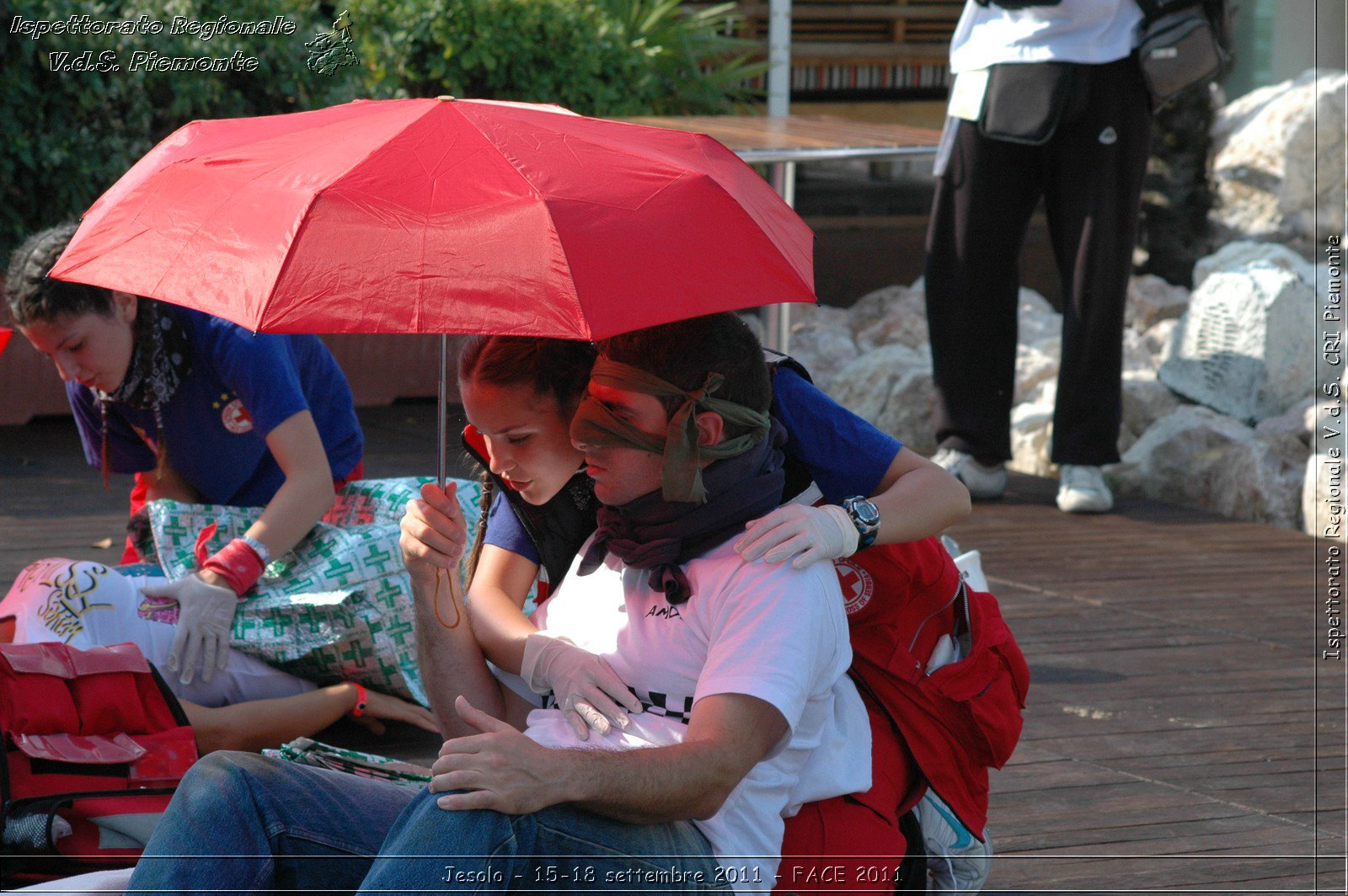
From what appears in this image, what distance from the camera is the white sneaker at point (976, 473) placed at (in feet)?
17.6

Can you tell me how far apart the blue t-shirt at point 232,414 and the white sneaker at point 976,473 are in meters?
2.59

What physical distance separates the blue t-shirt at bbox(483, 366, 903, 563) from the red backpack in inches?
45.3

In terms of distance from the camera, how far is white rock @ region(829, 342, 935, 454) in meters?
6.29

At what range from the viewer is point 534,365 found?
202cm

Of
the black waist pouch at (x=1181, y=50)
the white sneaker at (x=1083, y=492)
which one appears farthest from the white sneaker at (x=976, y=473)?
the black waist pouch at (x=1181, y=50)

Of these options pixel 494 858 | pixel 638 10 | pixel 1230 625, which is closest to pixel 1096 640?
pixel 1230 625

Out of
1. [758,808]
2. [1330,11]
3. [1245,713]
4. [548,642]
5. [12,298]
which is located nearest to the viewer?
[758,808]

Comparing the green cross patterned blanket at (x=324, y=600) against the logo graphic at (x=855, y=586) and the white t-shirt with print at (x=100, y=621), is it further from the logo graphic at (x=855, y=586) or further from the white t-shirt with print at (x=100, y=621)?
the logo graphic at (x=855, y=586)

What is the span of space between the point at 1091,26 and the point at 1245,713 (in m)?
2.50

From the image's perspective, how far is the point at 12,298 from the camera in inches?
115

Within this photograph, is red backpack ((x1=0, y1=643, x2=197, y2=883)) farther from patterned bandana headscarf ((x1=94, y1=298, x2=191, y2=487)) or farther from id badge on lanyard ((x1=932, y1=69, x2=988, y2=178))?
id badge on lanyard ((x1=932, y1=69, x2=988, y2=178))

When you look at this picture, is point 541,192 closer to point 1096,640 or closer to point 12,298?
point 12,298

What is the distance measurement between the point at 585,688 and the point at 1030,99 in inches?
141

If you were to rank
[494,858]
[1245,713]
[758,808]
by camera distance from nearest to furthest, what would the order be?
[494,858], [758,808], [1245,713]
